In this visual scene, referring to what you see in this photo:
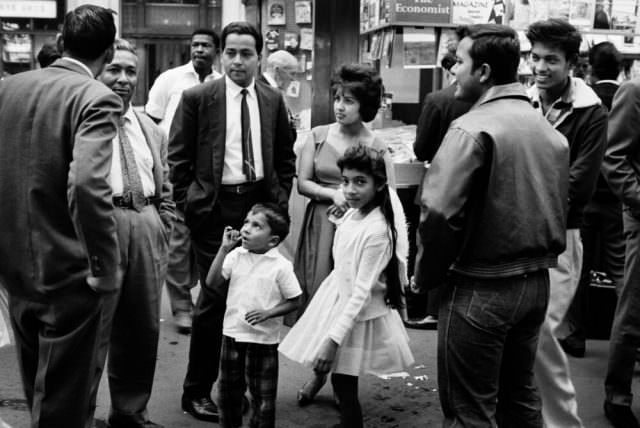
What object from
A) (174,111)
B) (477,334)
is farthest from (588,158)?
(174,111)

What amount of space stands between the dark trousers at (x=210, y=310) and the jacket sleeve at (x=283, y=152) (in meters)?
0.19

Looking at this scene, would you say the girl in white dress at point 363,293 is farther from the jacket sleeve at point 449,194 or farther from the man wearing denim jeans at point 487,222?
the jacket sleeve at point 449,194

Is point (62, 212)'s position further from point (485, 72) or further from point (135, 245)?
point (485, 72)

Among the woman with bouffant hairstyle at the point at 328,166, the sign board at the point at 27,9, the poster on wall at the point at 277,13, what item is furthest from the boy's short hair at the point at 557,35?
the sign board at the point at 27,9

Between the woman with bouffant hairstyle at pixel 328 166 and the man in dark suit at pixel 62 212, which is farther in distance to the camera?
the woman with bouffant hairstyle at pixel 328 166

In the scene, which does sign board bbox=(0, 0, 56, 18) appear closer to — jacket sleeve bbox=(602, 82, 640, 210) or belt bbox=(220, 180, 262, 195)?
belt bbox=(220, 180, 262, 195)

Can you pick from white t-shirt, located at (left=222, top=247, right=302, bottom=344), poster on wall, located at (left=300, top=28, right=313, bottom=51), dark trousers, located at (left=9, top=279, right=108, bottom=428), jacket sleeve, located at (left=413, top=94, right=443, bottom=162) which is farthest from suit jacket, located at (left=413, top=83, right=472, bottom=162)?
poster on wall, located at (left=300, top=28, right=313, bottom=51)

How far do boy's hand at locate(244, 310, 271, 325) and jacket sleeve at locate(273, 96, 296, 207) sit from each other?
3.13 ft

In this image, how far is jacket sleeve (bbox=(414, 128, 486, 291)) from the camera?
3.54 metres

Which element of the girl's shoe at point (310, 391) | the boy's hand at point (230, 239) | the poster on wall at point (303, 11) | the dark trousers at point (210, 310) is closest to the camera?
the boy's hand at point (230, 239)

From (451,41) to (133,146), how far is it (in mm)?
3461

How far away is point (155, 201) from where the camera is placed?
4824 millimetres

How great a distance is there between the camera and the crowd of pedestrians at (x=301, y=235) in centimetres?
371

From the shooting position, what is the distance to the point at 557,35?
15.8 ft
